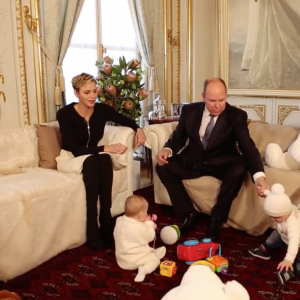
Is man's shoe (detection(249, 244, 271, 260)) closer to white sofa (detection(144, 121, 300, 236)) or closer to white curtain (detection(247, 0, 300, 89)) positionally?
white sofa (detection(144, 121, 300, 236))

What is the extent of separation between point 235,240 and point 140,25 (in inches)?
116

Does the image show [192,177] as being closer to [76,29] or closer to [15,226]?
[15,226]

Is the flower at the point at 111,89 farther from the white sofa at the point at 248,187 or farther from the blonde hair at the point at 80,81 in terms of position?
the blonde hair at the point at 80,81

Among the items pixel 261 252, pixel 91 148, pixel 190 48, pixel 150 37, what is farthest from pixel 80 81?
pixel 190 48

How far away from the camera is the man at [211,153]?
8.98ft

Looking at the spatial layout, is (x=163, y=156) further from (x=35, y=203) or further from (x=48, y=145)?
(x=35, y=203)

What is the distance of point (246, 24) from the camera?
517 centimetres

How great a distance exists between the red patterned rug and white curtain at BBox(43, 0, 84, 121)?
1.74m

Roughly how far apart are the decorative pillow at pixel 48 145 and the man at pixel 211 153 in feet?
2.58

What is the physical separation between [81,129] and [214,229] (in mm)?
1160

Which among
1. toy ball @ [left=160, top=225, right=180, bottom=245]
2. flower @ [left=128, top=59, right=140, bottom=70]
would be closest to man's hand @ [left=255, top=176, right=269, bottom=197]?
toy ball @ [left=160, top=225, right=180, bottom=245]

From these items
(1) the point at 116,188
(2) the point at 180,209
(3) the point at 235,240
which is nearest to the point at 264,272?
(3) the point at 235,240

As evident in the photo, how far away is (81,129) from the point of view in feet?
9.62

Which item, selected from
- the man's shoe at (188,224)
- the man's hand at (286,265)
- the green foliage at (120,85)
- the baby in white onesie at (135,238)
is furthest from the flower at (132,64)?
the man's hand at (286,265)
